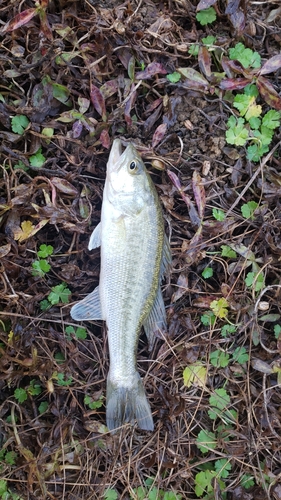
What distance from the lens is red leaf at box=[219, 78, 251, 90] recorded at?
2990mm

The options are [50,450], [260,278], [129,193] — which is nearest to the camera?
[129,193]

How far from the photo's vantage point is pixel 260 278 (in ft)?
10.3

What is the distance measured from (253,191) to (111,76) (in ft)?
4.51

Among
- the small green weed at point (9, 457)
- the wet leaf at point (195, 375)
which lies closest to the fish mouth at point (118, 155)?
the wet leaf at point (195, 375)

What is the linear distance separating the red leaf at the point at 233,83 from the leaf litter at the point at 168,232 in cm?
1

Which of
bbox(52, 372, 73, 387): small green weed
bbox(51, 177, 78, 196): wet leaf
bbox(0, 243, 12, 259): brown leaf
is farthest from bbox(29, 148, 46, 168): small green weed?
bbox(52, 372, 73, 387): small green weed

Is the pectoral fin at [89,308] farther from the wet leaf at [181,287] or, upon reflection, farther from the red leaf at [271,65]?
the red leaf at [271,65]

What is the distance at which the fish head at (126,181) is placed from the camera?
274 cm

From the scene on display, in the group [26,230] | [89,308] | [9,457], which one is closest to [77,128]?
[26,230]

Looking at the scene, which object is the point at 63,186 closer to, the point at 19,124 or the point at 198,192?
the point at 19,124

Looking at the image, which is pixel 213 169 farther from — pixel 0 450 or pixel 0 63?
pixel 0 450

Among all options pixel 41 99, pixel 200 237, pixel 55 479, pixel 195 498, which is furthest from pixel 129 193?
pixel 195 498

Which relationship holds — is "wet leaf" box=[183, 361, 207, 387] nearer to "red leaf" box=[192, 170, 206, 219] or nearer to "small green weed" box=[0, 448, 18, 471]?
"red leaf" box=[192, 170, 206, 219]

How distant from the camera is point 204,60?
2.99m
